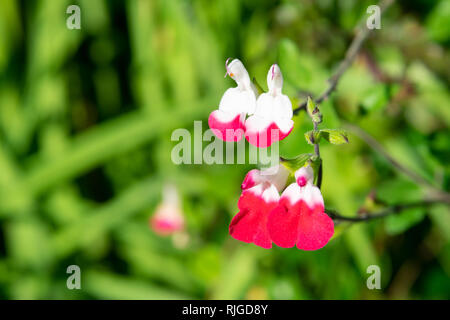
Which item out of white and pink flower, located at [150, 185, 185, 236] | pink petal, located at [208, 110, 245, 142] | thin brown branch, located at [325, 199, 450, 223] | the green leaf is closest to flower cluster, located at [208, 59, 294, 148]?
pink petal, located at [208, 110, 245, 142]

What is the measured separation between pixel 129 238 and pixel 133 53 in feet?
2.04

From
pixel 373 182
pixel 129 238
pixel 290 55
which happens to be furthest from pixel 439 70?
pixel 129 238

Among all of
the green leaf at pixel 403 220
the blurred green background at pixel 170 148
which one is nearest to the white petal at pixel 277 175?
the green leaf at pixel 403 220

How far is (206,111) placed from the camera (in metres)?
1.34

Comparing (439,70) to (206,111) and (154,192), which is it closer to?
(206,111)

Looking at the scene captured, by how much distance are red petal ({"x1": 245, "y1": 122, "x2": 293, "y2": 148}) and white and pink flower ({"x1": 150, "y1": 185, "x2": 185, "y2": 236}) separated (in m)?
0.73

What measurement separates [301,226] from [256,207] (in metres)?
0.05

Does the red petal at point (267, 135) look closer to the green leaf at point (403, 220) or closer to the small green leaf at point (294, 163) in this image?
the small green leaf at point (294, 163)

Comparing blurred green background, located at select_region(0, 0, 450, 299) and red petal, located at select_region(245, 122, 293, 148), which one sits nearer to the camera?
red petal, located at select_region(245, 122, 293, 148)

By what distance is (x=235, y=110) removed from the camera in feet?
1.64

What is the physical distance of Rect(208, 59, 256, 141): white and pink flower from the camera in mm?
497

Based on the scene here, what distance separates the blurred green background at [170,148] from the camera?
1.11 metres

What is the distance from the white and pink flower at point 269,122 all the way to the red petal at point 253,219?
2.1 inches

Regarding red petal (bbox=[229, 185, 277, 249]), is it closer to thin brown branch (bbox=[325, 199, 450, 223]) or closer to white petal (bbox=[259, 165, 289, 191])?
white petal (bbox=[259, 165, 289, 191])
